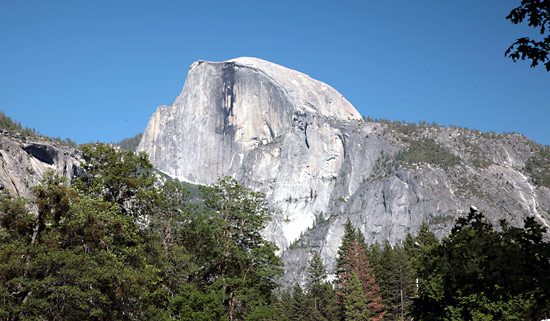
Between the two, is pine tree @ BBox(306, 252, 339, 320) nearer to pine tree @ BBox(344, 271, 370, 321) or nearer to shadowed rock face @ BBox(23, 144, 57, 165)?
pine tree @ BBox(344, 271, 370, 321)

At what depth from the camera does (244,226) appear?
109ft

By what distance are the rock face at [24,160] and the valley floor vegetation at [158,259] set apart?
11482cm

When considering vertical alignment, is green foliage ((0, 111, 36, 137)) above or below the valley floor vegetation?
above

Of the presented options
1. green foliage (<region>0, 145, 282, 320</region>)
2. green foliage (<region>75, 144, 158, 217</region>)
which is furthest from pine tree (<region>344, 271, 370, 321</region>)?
green foliage (<region>75, 144, 158, 217</region>)

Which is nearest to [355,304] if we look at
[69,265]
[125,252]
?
[125,252]

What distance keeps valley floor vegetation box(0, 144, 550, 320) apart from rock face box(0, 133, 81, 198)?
115 meters

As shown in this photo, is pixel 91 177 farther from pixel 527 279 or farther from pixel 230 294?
pixel 527 279

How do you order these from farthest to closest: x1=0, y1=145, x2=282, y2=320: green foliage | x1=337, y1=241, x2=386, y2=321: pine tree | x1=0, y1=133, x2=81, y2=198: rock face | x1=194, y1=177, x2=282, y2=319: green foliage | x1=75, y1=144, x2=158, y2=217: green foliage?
x1=0, y1=133, x2=81, y2=198: rock face → x1=337, y1=241, x2=386, y2=321: pine tree → x1=75, y1=144, x2=158, y2=217: green foliage → x1=194, y1=177, x2=282, y2=319: green foliage → x1=0, y1=145, x2=282, y2=320: green foliage

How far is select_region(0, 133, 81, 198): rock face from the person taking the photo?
151200mm

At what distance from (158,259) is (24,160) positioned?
508 ft

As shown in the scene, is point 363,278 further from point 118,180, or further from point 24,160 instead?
point 24,160

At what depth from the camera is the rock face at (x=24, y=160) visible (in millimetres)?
151200

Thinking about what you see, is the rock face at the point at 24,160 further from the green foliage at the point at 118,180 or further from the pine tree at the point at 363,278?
the green foliage at the point at 118,180

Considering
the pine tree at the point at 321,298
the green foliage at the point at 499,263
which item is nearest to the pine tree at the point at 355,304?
the pine tree at the point at 321,298
